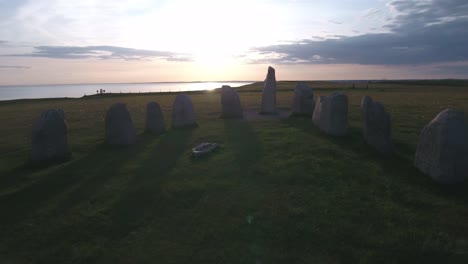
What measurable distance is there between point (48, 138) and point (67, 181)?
3121 millimetres

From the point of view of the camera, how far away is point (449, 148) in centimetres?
1036

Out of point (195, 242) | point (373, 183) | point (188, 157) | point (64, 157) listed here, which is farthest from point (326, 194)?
point (64, 157)

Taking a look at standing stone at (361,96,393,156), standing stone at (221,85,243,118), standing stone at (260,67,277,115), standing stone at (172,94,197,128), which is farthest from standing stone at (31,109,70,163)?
standing stone at (260,67,277,115)

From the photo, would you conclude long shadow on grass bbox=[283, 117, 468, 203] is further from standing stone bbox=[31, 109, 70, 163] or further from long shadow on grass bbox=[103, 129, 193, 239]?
standing stone bbox=[31, 109, 70, 163]

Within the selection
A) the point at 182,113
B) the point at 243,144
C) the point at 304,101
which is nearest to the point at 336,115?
the point at 243,144

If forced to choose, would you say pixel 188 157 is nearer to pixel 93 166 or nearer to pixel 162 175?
pixel 162 175

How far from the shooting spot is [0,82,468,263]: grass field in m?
7.54

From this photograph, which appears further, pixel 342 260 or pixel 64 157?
pixel 64 157

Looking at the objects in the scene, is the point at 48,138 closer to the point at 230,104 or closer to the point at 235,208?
the point at 235,208

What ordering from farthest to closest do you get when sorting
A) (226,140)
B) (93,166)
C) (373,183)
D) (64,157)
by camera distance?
(226,140), (64,157), (93,166), (373,183)

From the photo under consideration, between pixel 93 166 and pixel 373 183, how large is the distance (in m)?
10.1

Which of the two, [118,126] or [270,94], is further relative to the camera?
[270,94]

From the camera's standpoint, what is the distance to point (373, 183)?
10.9m

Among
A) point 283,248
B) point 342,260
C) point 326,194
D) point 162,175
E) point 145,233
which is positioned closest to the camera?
point 342,260
